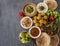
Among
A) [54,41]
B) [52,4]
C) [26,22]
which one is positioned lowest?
[54,41]

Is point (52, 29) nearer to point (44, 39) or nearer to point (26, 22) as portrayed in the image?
point (44, 39)

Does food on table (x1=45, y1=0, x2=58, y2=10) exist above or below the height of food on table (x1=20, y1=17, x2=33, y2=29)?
above

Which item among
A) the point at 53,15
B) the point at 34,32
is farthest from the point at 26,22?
the point at 53,15

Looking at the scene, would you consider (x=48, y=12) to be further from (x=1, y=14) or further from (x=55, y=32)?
(x=1, y=14)

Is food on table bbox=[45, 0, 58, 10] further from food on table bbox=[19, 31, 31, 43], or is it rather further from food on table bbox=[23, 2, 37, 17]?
food on table bbox=[19, 31, 31, 43]

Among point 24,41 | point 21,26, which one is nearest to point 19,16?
point 21,26

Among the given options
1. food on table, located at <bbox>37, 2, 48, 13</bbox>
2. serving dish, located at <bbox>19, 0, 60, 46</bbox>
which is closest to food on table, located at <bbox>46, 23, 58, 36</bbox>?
serving dish, located at <bbox>19, 0, 60, 46</bbox>
